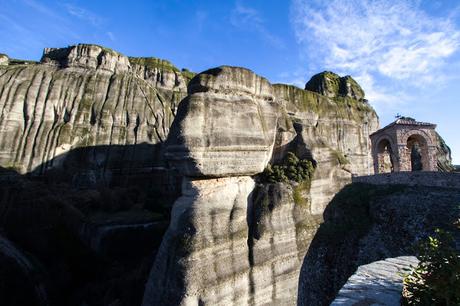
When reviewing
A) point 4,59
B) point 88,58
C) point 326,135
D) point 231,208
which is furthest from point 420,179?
point 4,59

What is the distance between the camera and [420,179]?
45.5 ft

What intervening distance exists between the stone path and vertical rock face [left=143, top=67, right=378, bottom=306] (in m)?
5.42

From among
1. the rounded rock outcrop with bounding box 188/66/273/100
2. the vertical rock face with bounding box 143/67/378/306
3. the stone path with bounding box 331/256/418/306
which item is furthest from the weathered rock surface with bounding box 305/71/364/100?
the stone path with bounding box 331/256/418/306

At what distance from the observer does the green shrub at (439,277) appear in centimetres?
291

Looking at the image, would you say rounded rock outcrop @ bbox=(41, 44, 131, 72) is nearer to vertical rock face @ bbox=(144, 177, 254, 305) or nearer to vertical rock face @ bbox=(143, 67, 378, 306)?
vertical rock face @ bbox=(143, 67, 378, 306)

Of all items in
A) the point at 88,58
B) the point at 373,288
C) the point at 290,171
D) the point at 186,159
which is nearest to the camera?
the point at 373,288

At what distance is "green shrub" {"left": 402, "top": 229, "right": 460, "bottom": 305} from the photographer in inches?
115

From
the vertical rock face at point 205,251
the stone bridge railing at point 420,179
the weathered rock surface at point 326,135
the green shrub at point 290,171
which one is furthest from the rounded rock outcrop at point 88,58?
the stone bridge railing at point 420,179

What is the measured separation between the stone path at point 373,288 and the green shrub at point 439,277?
0.21 metres

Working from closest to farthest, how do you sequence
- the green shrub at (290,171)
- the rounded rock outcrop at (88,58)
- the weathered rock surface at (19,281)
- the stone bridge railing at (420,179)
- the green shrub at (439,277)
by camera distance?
the green shrub at (439,277)
the green shrub at (290,171)
the stone bridge railing at (420,179)
the weathered rock surface at (19,281)
the rounded rock outcrop at (88,58)

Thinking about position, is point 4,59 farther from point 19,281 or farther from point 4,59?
point 19,281

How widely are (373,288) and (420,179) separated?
479 inches

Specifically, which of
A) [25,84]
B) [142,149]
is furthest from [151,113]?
[25,84]

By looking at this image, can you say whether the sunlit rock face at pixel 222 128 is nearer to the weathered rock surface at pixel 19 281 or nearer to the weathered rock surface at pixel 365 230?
the weathered rock surface at pixel 365 230
